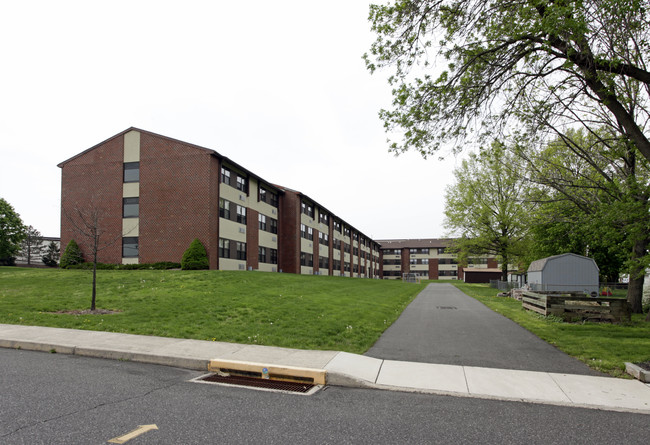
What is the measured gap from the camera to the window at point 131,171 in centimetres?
3098

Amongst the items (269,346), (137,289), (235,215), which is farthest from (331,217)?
(269,346)

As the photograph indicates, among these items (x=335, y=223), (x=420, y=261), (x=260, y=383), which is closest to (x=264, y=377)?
(x=260, y=383)

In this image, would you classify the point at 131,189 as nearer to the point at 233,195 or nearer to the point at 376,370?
the point at 233,195

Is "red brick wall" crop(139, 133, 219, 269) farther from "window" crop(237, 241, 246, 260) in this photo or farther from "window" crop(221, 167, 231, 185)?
"window" crop(237, 241, 246, 260)

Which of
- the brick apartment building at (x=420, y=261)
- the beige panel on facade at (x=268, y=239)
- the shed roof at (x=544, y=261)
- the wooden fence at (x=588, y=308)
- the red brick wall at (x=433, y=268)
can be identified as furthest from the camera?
the red brick wall at (x=433, y=268)

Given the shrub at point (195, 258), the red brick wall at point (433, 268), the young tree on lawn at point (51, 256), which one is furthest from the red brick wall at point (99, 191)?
the red brick wall at point (433, 268)

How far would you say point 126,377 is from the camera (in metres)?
6.68

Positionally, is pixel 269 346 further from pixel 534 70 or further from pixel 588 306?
pixel 588 306

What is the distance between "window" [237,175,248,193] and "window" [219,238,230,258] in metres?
4.87

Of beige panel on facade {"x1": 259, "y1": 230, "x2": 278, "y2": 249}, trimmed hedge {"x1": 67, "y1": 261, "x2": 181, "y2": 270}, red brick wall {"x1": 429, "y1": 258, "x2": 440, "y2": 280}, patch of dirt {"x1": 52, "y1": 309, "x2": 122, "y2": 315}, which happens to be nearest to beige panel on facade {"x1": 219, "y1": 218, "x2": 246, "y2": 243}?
beige panel on facade {"x1": 259, "y1": 230, "x2": 278, "y2": 249}

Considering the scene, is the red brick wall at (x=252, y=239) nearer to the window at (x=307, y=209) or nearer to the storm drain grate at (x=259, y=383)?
the window at (x=307, y=209)

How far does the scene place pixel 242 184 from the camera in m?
34.7

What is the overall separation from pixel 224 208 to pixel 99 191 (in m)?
9.39

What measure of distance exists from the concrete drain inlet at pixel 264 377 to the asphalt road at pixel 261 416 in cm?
32
